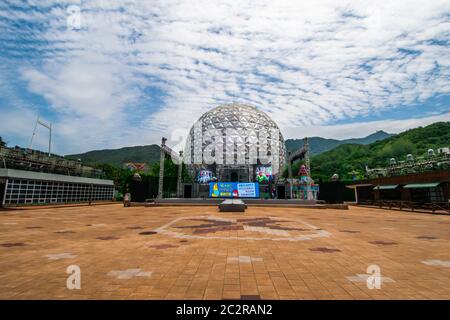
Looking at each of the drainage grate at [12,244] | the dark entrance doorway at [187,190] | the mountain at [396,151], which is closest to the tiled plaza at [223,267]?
the drainage grate at [12,244]

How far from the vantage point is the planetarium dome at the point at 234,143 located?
48875 mm

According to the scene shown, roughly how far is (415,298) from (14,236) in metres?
11.7

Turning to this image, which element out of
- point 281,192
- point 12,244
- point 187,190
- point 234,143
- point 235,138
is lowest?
point 12,244

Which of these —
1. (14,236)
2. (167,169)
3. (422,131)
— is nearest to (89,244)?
(14,236)

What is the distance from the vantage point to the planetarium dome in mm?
48875

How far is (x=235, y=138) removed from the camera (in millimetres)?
53375

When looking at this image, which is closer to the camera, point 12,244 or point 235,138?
point 12,244

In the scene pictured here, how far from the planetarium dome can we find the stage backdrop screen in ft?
36.3

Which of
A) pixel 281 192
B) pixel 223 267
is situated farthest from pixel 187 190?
pixel 223 267

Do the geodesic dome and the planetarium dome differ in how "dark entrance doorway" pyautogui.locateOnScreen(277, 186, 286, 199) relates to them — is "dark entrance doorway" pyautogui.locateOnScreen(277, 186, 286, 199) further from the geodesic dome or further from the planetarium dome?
the geodesic dome

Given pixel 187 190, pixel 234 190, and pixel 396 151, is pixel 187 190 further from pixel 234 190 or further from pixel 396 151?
pixel 396 151

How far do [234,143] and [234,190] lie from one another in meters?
19.5
